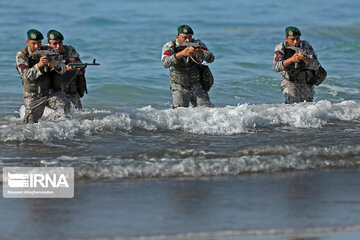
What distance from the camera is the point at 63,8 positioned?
36156 mm

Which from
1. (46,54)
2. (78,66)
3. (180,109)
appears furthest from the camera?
(180,109)

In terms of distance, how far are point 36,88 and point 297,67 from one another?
151 inches

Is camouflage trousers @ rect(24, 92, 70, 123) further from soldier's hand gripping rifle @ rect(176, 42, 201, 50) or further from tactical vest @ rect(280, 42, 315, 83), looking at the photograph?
tactical vest @ rect(280, 42, 315, 83)

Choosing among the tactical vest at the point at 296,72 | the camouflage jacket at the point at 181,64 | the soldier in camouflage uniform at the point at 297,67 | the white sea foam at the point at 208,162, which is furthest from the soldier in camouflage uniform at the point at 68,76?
the tactical vest at the point at 296,72

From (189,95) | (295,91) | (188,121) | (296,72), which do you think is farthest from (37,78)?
(295,91)

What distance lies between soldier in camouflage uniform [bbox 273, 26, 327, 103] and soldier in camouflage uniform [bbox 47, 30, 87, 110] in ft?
9.09

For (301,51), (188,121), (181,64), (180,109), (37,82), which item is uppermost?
(301,51)

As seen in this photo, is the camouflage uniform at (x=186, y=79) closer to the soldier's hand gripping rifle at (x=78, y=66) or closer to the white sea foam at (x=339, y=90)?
the soldier's hand gripping rifle at (x=78, y=66)

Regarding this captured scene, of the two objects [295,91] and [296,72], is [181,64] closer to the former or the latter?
[296,72]

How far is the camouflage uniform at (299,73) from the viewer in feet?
41.0

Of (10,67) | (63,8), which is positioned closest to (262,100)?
(10,67)

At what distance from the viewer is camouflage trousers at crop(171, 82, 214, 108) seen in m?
12.4

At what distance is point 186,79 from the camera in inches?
484

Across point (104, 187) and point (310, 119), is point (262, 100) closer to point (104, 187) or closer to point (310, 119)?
point (310, 119)
